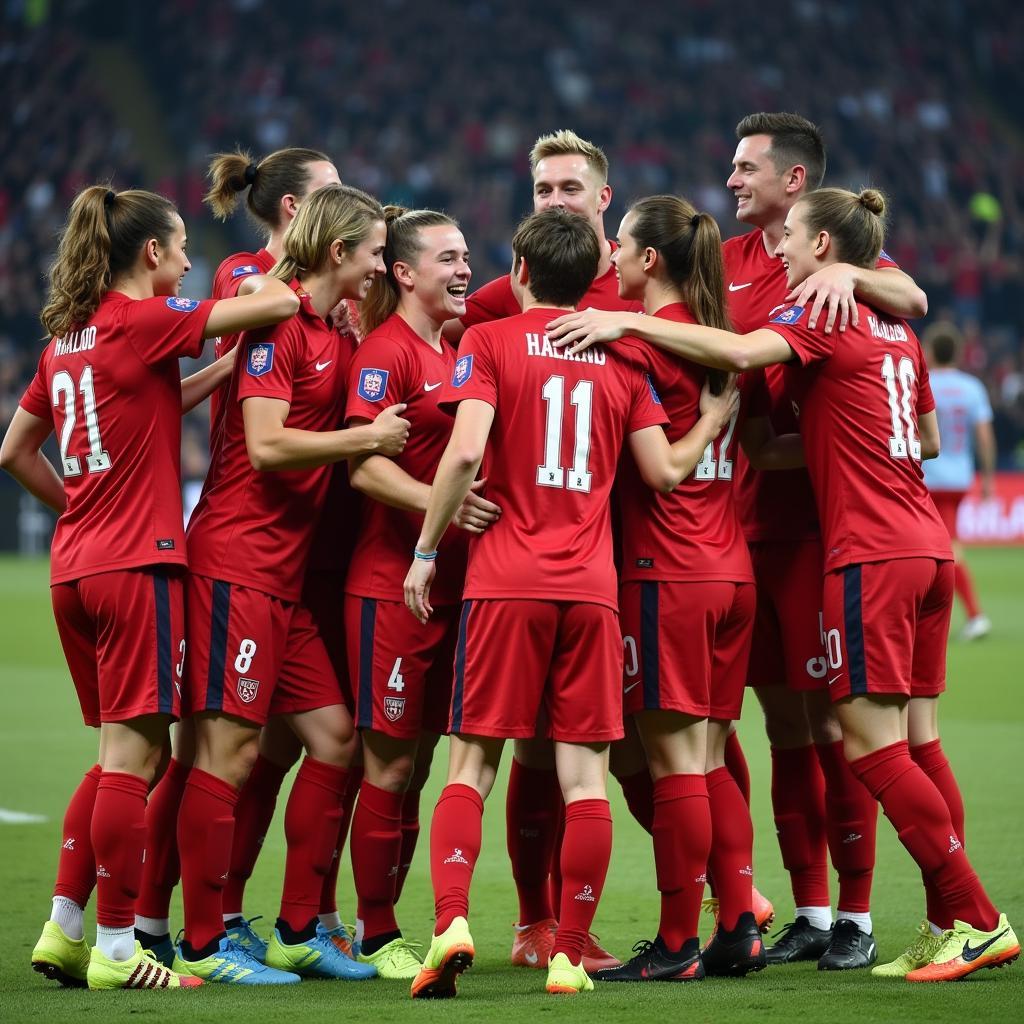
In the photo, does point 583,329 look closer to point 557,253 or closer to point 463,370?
point 557,253

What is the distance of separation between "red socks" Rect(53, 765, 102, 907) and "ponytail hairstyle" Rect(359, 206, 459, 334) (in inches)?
63.0

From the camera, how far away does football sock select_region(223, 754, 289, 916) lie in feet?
16.4

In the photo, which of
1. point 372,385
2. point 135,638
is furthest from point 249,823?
point 372,385

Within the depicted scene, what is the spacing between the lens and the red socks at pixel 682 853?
14.7 feet

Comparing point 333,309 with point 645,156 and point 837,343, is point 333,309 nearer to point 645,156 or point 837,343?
point 837,343

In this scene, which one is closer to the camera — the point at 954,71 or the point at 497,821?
the point at 497,821

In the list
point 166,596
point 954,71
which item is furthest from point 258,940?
point 954,71

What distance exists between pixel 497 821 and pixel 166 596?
313 centimetres

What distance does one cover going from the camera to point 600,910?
558 cm

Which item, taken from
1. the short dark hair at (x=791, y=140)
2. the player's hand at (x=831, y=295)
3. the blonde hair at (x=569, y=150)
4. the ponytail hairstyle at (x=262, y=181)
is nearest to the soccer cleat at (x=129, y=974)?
the ponytail hairstyle at (x=262, y=181)

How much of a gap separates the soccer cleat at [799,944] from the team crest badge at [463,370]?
2018mm

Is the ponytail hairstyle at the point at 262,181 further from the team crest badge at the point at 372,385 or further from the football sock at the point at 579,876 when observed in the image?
the football sock at the point at 579,876

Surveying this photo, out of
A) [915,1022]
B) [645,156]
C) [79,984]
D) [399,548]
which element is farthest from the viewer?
[645,156]

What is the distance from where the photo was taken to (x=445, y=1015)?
3.88m
